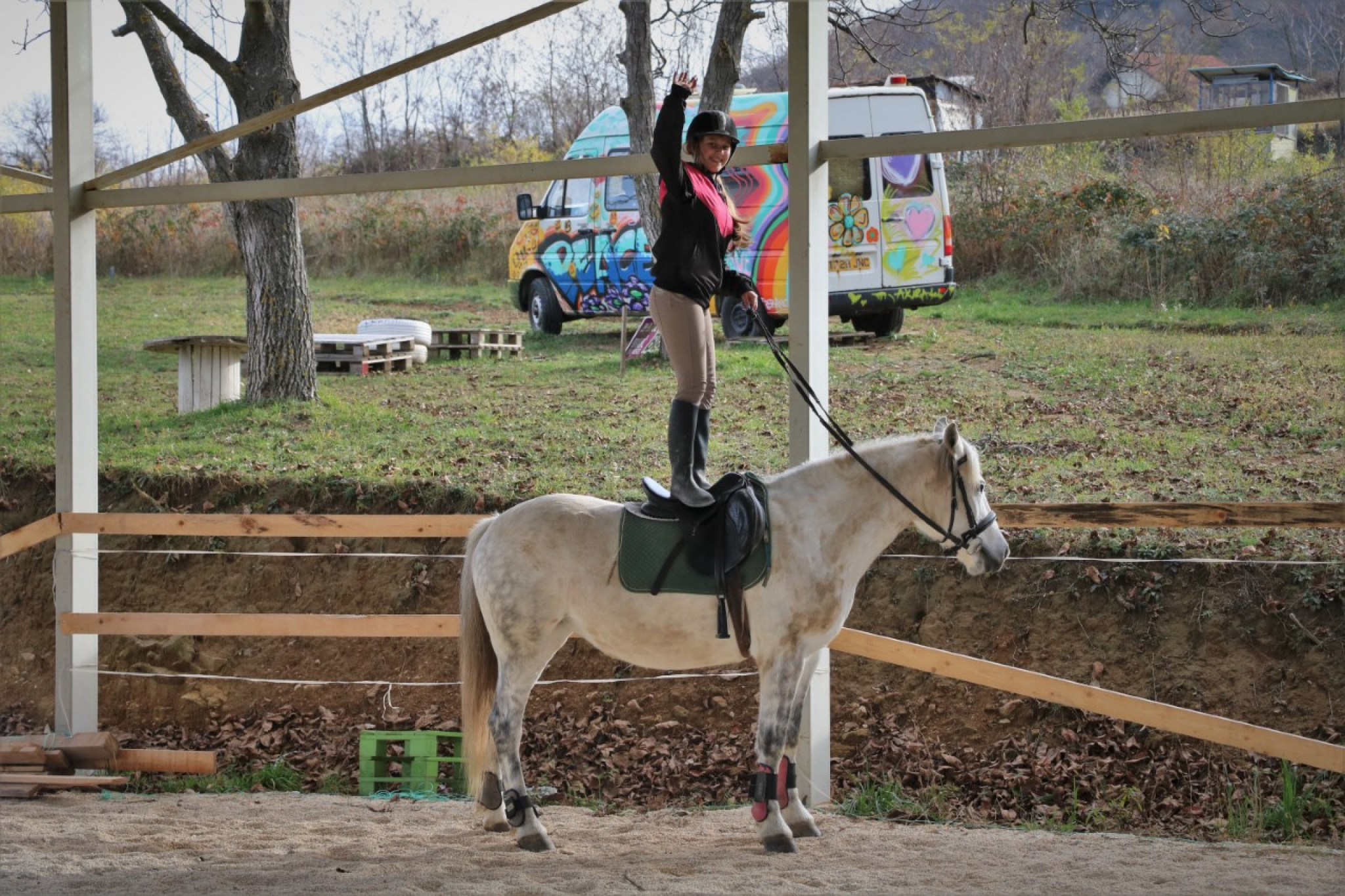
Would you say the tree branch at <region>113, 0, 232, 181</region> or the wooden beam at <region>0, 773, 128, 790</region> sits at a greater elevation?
the tree branch at <region>113, 0, 232, 181</region>

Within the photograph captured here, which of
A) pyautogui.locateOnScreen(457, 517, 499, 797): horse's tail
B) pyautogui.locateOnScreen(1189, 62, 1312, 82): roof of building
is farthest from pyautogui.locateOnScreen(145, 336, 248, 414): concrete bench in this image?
pyautogui.locateOnScreen(1189, 62, 1312, 82): roof of building

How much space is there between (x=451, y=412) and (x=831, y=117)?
4.91 m

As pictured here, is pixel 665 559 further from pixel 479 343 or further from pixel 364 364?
pixel 479 343

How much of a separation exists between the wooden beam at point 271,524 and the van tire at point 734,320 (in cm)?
660

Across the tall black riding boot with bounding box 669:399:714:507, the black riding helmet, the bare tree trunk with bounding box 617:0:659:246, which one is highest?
the bare tree trunk with bounding box 617:0:659:246

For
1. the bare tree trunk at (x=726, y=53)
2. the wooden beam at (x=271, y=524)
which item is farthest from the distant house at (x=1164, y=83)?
the wooden beam at (x=271, y=524)

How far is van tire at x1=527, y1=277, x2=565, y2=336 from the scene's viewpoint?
1470 cm

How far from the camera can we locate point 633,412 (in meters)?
10.9

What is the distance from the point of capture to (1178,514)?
5.43 metres

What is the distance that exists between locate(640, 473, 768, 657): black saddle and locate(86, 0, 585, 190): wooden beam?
2169 millimetres

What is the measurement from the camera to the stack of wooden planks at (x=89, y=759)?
20.9ft

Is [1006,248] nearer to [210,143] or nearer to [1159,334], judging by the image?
Result: [1159,334]

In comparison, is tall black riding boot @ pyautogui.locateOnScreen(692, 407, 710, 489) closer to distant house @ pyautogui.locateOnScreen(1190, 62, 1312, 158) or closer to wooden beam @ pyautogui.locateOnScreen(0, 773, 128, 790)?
wooden beam @ pyautogui.locateOnScreen(0, 773, 128, 790)

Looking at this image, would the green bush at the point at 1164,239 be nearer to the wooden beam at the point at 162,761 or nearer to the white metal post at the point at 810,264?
the white metal post at the point at 810,264
